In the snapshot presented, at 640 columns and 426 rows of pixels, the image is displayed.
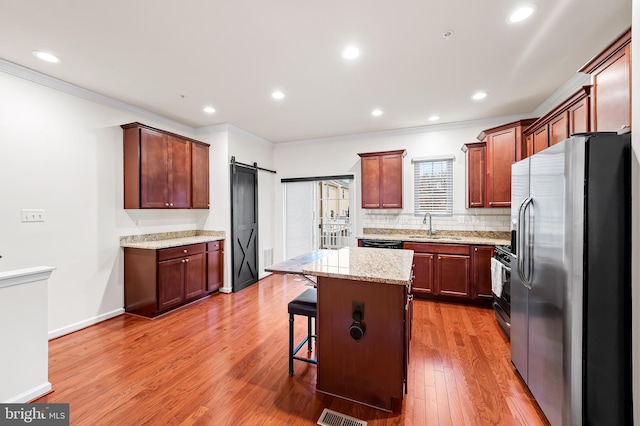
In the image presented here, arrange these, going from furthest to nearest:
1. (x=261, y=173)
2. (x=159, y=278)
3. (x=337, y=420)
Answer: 1. (x=261, y=173)
2. (x=159, y=278)
3. (x=337, y=420)

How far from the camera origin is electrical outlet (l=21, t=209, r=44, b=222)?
2771 millimetres

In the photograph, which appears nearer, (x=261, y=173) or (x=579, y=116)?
(x=579, y=116)

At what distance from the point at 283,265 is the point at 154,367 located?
1.50 m

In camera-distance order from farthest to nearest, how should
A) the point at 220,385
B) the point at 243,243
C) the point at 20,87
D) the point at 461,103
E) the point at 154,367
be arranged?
1. the point at 243,243
2. the point at 461,103
3. the point at 20,87
4. the point at 154,367
5. the point at 220,385

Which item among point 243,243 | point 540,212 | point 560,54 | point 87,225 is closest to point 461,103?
point 560,54

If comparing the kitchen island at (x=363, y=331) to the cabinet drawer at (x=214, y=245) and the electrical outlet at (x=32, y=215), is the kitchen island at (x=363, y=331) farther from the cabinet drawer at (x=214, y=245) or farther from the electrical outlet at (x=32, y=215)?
the electrical outlet at (x=32, y=215)

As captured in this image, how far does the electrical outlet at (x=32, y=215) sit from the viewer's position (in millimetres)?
2771

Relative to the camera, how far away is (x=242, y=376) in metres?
2.28

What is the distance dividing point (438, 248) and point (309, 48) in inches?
125

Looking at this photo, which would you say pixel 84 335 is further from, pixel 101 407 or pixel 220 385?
pixel 220 385

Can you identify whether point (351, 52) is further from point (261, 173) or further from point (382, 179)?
point (261, 173)

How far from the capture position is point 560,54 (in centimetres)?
252

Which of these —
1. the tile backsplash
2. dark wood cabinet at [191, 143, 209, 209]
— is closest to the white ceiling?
dark wood cabinet at [191, 143, 209, 209]

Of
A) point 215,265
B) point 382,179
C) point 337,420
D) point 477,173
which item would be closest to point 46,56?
point 215,265
